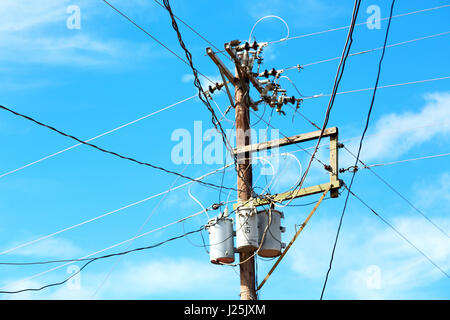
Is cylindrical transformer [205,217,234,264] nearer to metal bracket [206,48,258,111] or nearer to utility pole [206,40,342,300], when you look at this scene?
utility pole [206,40,342,300]

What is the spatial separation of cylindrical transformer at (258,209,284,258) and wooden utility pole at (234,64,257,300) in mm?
294

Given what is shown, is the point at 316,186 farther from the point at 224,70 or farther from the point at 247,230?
the point at 224,70

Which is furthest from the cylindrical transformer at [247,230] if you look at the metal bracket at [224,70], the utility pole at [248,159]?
the metal bracket at [224,70]

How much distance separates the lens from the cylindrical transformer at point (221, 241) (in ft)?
39.4

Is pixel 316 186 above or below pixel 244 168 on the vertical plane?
below

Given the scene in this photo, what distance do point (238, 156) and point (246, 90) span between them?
1258 mm

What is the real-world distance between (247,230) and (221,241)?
472 millimetres

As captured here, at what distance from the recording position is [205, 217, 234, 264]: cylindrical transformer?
12016 millimetres

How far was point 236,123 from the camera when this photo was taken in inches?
511

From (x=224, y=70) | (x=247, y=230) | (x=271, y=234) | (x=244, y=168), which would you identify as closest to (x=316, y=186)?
(x=271, y=234)

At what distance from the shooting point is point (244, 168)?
502 inches
